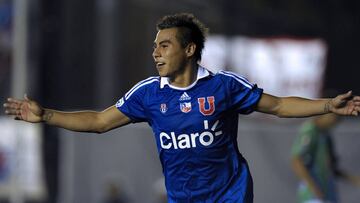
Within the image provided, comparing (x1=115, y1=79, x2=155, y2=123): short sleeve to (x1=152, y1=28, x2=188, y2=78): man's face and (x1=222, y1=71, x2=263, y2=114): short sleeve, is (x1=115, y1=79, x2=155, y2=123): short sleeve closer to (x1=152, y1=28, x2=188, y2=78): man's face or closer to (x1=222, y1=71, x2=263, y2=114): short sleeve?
(x1=152, y1=28, x2=188, y2=78): man's face

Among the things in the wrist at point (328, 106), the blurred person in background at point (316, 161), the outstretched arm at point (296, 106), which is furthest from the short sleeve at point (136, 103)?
the blurred person in background at point (316, 161)

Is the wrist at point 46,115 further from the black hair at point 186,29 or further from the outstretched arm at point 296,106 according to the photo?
the outstretched arm at point 296,106

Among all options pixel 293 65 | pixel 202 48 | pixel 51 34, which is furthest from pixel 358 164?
pixel 202 48

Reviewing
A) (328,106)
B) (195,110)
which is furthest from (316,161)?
(195,110)

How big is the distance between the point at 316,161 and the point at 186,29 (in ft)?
14.5

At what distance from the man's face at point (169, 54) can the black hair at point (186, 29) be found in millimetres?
37

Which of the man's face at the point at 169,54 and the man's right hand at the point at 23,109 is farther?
the man's right hand at the point at 23,109

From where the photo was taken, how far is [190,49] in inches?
294

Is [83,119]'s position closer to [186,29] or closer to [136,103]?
[136,103]

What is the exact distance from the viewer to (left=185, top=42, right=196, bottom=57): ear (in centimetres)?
745

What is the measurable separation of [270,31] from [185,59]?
7592mm

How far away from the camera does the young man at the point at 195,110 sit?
23.9ft

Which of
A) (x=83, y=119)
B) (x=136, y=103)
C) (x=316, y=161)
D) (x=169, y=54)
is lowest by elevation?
(x=316, y=161)

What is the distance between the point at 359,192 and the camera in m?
14.4
